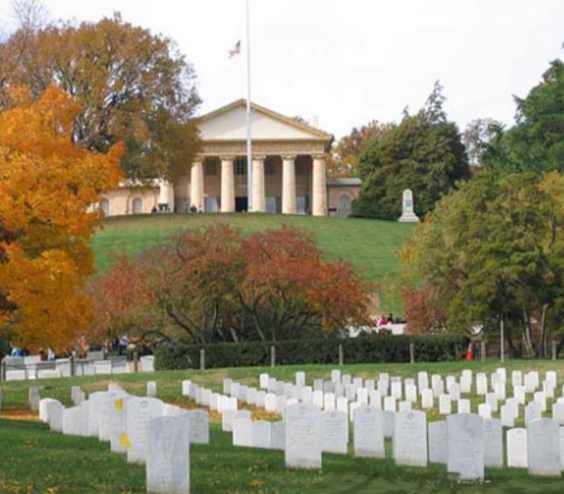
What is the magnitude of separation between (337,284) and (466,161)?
57.6 meters

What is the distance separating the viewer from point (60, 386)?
104ft

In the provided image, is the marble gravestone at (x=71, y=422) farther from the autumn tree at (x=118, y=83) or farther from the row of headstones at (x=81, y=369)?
the autumn tree at (x=118, y=83)

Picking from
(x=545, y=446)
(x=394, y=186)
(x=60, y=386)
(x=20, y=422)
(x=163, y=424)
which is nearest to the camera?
(x=163, y=424)

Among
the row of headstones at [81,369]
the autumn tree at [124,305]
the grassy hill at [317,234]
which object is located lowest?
the row of headstones at [81,369]

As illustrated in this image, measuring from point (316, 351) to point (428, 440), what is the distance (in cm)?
2410

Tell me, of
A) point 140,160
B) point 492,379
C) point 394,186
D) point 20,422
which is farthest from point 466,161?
point 20,422

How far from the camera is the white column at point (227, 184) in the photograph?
10456cm

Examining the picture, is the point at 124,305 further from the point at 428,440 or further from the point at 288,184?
the point at 288,184

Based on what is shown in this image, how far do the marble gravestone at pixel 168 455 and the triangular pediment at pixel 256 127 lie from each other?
90.1 m

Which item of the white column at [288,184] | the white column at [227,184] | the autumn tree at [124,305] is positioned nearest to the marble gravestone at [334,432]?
the autumn tree at [124,305]

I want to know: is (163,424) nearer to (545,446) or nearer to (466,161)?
(545,446)

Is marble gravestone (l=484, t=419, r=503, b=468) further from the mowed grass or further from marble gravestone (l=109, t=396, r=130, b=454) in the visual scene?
marble gravestone (l=109, t=396, r=130, b=454)

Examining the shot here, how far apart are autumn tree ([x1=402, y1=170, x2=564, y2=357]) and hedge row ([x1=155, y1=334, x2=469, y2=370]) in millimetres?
1889

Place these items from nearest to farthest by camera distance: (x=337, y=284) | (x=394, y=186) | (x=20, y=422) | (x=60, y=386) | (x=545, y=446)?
1. (x=545, y=446)
2. (x=20, y=422)
3. (x=60, y=386)
4. (x=337, y=284)
5. (x=394, y=186)
